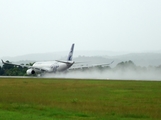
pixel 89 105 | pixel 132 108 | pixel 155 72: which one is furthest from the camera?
pixel 155 72

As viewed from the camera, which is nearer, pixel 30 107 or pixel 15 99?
pixel 30 107

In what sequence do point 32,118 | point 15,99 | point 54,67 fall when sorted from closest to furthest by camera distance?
point 32,118
point 15,99
point 54,67

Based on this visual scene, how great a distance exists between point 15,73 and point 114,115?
114439mm

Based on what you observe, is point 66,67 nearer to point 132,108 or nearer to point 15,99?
point 15,99

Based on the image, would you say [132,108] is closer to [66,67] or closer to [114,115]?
[114,115]

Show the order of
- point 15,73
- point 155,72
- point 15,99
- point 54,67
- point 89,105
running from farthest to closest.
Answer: point 15,73, point 54,67, point 155,72, point 15,99, point 89,105

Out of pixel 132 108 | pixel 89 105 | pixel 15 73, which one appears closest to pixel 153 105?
pixel 132 108

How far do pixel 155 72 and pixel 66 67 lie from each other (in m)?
28.5

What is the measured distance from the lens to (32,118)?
78.5ft

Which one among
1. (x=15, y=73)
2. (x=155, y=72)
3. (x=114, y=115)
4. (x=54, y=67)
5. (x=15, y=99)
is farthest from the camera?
(x=15, y=73)

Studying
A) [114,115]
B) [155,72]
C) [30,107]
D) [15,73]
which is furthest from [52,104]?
[15,73]

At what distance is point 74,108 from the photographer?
102 feet

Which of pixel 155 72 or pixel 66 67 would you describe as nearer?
pixel 155 72

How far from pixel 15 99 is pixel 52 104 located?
6011 millimetres
